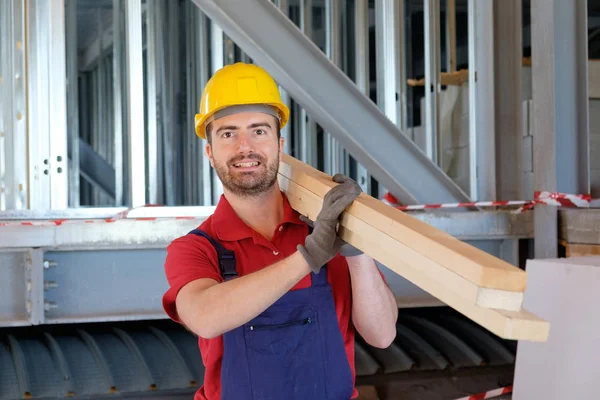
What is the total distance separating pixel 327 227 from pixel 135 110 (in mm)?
3224

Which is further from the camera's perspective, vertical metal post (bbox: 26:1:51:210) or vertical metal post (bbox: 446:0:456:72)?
vertical metal post (bbox: 446:0:456:72)

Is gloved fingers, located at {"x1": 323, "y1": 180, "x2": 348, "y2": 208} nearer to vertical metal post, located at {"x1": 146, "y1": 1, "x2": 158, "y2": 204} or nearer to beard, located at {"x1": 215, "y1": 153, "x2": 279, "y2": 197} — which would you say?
beard, located at {"x1": 215, "y1": 153, "x2": 279, "y2": 197}

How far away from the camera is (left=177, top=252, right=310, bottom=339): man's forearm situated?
1.90 m

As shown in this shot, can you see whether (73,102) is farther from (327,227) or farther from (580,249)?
(327,227)

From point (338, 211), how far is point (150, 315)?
260cm

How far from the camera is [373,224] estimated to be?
1802 mm

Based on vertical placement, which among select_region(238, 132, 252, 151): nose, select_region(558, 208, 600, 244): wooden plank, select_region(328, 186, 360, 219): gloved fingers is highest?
select_region(238, 132, 252, 151): nose

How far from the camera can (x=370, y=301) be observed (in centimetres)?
232

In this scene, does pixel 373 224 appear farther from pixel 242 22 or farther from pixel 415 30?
pixel 415 30

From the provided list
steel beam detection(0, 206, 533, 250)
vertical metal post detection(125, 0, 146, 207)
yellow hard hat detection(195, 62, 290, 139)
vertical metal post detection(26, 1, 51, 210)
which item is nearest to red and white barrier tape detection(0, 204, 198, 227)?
steel beam detection(0, 206, 533, 250)

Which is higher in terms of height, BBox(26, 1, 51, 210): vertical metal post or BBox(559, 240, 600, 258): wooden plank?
BBox(26, 1, 51, 210): vertical metal post

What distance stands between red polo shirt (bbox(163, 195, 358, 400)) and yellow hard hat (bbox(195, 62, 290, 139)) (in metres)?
0.33

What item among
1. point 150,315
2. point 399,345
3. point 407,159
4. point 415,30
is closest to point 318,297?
point 150,315

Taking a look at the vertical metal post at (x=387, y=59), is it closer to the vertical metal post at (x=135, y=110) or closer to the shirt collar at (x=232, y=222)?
the vertical metal post at (x=135, y=110)
